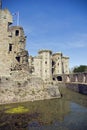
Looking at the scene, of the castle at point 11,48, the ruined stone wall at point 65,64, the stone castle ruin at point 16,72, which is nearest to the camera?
the stone castle ruin at point 16,72

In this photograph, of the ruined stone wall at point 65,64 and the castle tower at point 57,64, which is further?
the ruined stone wall at point 65,64

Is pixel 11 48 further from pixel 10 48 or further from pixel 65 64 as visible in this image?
pixel 65 64

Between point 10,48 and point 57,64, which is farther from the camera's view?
point 57,64

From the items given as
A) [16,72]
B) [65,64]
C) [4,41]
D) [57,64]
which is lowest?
[16,72]

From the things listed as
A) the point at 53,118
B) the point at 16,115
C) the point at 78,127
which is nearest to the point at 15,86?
the point at 16,115

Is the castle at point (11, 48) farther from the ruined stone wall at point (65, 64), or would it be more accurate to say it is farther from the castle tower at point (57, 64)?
the ruined stone wall at point (65, 64)

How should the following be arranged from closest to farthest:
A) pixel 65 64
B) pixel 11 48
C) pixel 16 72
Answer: pixel 16 72, pixel 11 48, pixel 65 64

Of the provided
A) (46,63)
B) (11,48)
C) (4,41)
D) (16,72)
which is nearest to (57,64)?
(46,63)

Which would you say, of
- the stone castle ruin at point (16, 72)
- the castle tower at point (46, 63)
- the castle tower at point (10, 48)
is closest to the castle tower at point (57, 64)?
the castle tower at point (46, 63)

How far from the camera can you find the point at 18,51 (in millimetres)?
40406

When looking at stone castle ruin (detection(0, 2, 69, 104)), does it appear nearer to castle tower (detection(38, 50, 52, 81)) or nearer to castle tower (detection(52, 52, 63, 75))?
castle tower (detection(38, 50, 52, 81))

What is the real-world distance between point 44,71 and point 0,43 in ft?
146

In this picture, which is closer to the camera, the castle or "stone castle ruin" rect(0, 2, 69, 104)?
"stone castle ruin" rect(0, 2, 69, 104)

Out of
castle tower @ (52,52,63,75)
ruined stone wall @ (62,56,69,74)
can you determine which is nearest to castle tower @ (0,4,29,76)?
castle tower @ (52,52,63,75)
